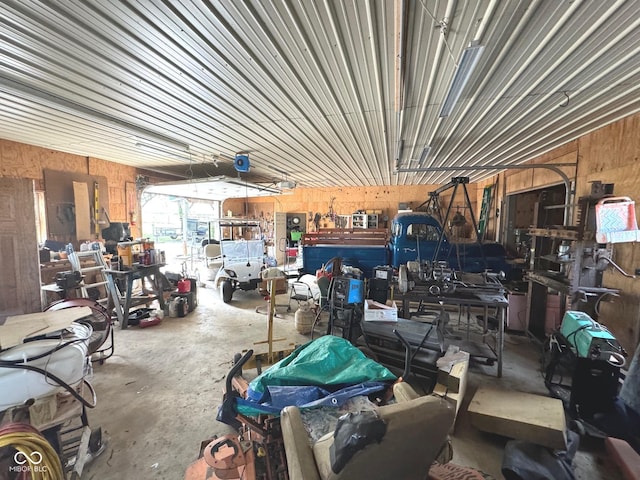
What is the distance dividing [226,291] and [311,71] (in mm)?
4570

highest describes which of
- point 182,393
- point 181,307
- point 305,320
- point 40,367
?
point 40,367

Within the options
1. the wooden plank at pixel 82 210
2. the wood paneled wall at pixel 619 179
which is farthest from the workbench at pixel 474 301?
the wooden plank at pixel 82 210

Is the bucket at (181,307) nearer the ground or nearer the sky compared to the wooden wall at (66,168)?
nearer the ground

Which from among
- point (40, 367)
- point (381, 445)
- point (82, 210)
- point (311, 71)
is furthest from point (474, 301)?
point (82, 210)

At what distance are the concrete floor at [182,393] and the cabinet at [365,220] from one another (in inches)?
234

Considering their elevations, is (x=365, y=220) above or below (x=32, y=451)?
above

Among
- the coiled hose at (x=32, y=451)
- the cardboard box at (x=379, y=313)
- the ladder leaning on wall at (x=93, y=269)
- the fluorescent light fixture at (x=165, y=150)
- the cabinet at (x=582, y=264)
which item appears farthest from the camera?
the fluorescent light fixture at (x=165, y=150)

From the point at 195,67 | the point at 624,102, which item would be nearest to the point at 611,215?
the point at 624,102

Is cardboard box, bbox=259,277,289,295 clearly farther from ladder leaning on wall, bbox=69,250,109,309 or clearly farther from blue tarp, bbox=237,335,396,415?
blue tarp, bbox=237,335,396,415

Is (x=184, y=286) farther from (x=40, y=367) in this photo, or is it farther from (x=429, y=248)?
(x=429, y=248)

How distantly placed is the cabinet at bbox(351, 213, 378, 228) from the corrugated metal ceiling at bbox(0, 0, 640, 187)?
512 centimetres

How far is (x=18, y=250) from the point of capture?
3010mm

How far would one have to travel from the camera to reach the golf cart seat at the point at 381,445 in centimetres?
91

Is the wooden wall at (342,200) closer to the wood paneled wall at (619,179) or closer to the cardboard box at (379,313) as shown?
the wood paneled wall at (619,179)
